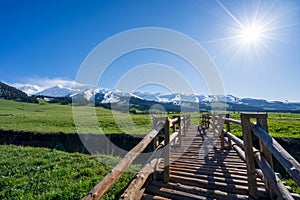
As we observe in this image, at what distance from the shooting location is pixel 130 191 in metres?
3.43

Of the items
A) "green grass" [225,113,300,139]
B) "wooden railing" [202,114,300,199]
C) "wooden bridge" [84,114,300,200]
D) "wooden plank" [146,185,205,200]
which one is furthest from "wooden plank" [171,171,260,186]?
"green grass" [225,113,300,139]

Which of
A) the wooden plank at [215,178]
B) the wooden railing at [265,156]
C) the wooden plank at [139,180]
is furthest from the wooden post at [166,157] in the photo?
the wooden railing at [265,156]

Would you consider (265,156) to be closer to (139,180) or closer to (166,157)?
(166,157)

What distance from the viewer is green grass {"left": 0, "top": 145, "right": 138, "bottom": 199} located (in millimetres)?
6038

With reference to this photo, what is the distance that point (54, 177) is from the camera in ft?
24.2

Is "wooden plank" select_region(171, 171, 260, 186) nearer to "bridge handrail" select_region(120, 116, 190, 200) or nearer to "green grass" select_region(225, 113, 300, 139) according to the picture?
"bridge handrail" select_region(120, 116, 190, 200)

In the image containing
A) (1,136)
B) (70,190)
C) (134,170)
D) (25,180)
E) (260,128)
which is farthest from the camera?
(1,136)

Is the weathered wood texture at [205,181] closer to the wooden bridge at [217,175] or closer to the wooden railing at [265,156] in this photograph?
the wooden bridge at [217,175]

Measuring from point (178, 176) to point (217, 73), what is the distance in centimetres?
814

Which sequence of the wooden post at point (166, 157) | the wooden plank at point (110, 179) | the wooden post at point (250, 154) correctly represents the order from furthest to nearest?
the wooden post at point (166, 157) → the wooden post at point (250, 154) → the wooden plank at point (110, 179)

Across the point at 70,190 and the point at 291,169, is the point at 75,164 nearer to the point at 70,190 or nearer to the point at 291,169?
the point at 70,190

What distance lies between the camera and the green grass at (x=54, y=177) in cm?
604

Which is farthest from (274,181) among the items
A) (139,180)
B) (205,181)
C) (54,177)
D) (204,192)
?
(54,177)

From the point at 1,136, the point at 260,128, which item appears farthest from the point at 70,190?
the point at 1,136
